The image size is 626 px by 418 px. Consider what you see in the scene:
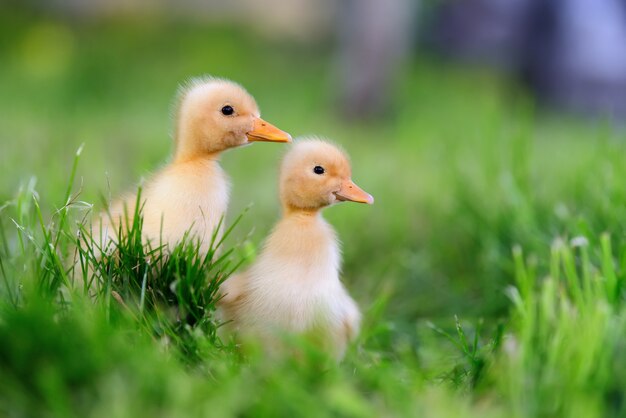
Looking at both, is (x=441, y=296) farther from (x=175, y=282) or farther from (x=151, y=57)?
(x=151, y=57)

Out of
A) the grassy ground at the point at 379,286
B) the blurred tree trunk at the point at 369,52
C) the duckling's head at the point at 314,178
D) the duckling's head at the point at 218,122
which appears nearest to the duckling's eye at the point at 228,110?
the duckling's head at the point at 218,122

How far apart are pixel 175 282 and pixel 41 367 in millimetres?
333

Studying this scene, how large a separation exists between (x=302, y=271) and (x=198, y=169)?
0.97ft

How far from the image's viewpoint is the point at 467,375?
1.68 metres

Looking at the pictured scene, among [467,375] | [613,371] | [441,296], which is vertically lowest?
[441,296]

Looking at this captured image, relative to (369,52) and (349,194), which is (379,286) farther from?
(369,52)

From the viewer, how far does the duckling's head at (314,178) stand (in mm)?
1773

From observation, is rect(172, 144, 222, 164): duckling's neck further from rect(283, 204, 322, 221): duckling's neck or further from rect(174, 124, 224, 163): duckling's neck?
rect(283, 204, 322, 221): duckling's neck

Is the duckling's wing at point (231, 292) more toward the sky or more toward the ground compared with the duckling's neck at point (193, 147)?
more toward the ground

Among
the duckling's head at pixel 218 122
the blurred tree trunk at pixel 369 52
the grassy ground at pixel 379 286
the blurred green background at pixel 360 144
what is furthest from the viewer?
the blurred tree trunk at pixel 369 52

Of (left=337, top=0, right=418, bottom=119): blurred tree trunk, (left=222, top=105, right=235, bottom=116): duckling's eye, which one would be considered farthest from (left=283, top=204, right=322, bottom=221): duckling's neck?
(left=337, top=0, right=418, bottom=119): blurred tree trunk

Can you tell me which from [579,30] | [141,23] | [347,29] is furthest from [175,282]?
[579,30]

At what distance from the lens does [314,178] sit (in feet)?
5.82

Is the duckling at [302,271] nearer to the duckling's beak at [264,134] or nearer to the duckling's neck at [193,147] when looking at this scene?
the duckling's beak at [264,134]
